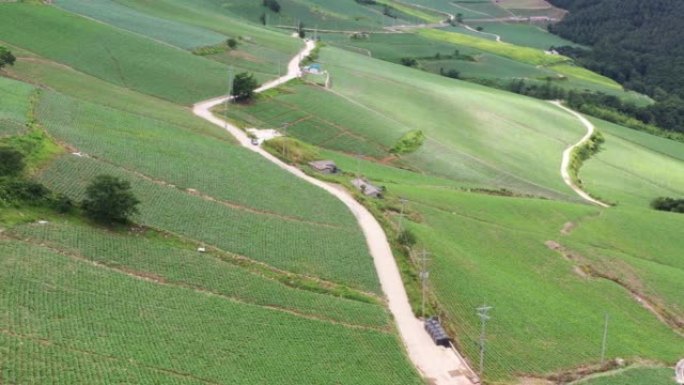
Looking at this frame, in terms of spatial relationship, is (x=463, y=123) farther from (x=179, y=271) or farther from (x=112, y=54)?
(x=179, y=271)

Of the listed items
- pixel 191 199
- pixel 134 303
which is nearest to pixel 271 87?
pixel 191 199

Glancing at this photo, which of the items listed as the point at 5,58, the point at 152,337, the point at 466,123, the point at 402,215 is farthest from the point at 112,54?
the point at 152,337

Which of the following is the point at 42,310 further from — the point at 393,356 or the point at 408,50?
the point at 408,50

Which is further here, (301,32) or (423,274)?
(301,32)

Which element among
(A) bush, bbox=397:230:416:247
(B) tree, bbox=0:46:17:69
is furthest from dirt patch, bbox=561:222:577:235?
Answer: (B) tree, bbox=0:46:17:69

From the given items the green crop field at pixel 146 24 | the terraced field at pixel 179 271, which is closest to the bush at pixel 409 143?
the terraced field at pixel 179 271

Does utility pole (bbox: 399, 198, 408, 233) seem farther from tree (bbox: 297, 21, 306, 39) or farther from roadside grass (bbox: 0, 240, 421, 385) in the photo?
tree (bbox: 297, 21, 306, 39)
